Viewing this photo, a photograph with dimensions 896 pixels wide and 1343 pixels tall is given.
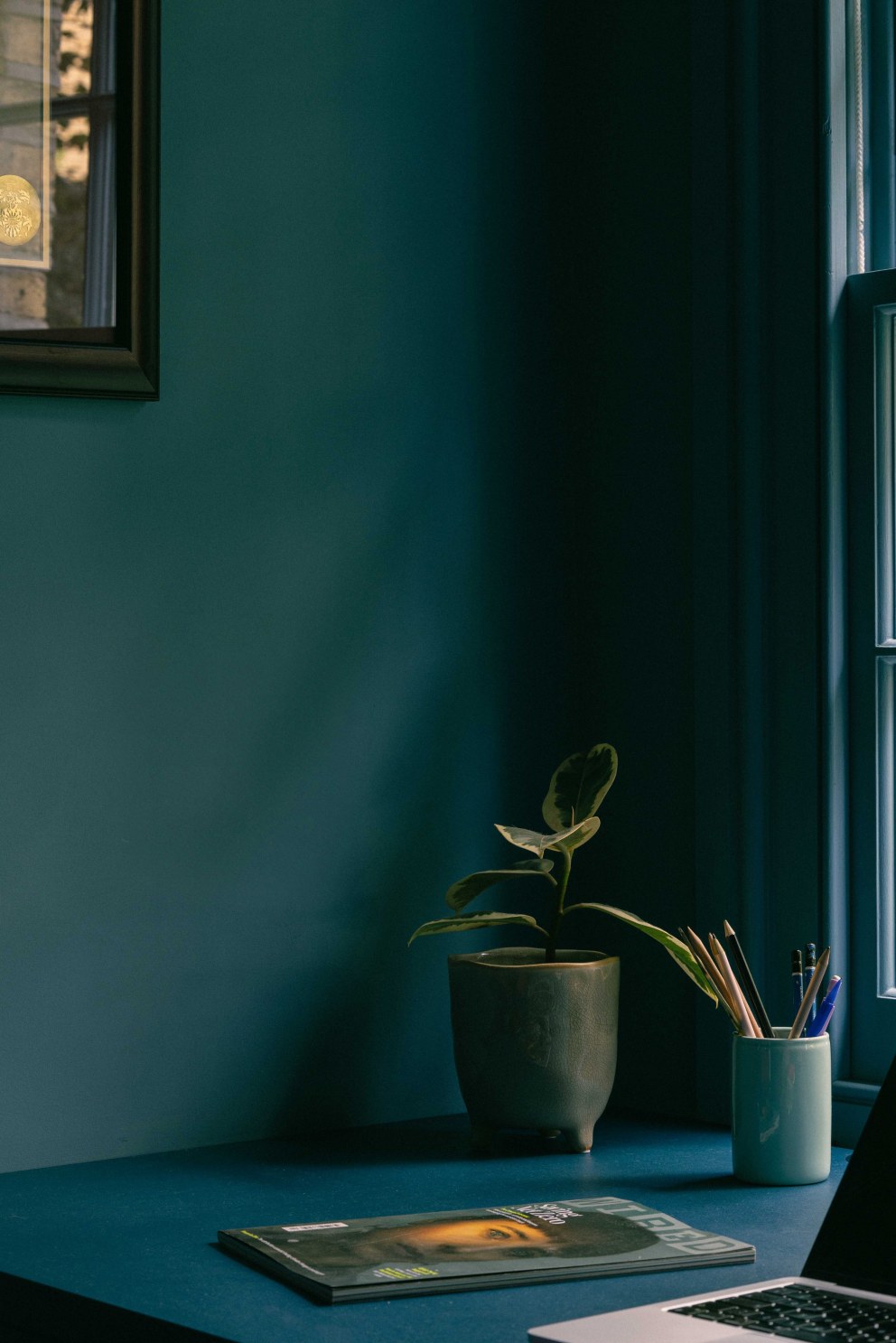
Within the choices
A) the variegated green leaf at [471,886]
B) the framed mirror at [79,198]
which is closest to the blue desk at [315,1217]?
the variegated green leaf at [471,886]

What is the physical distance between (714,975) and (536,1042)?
0.18m

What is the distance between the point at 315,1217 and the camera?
4.64 ft

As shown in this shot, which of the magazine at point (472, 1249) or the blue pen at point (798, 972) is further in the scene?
the blue pen at point (798, 972)

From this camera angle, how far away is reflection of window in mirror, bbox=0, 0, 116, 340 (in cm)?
161

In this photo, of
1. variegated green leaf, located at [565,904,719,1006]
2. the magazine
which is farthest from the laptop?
variegated green leaf, located at [565,904,719,1006]

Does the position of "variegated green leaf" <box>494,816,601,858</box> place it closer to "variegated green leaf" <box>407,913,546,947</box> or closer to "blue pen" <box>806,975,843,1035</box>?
"variegated green leaf" <box>407,913,546,947</box>

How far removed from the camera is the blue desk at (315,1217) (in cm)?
114

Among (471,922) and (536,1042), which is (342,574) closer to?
(471,922)

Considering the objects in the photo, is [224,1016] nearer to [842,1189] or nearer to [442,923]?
[442,923]

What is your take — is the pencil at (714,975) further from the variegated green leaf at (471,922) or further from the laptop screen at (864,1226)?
the laptop screen at (864,1226)

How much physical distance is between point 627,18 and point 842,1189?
4.43 ft

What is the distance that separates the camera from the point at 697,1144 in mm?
1720

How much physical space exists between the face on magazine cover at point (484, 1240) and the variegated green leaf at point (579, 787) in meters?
0.47

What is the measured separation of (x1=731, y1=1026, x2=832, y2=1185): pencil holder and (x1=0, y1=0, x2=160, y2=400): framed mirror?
0.85m
